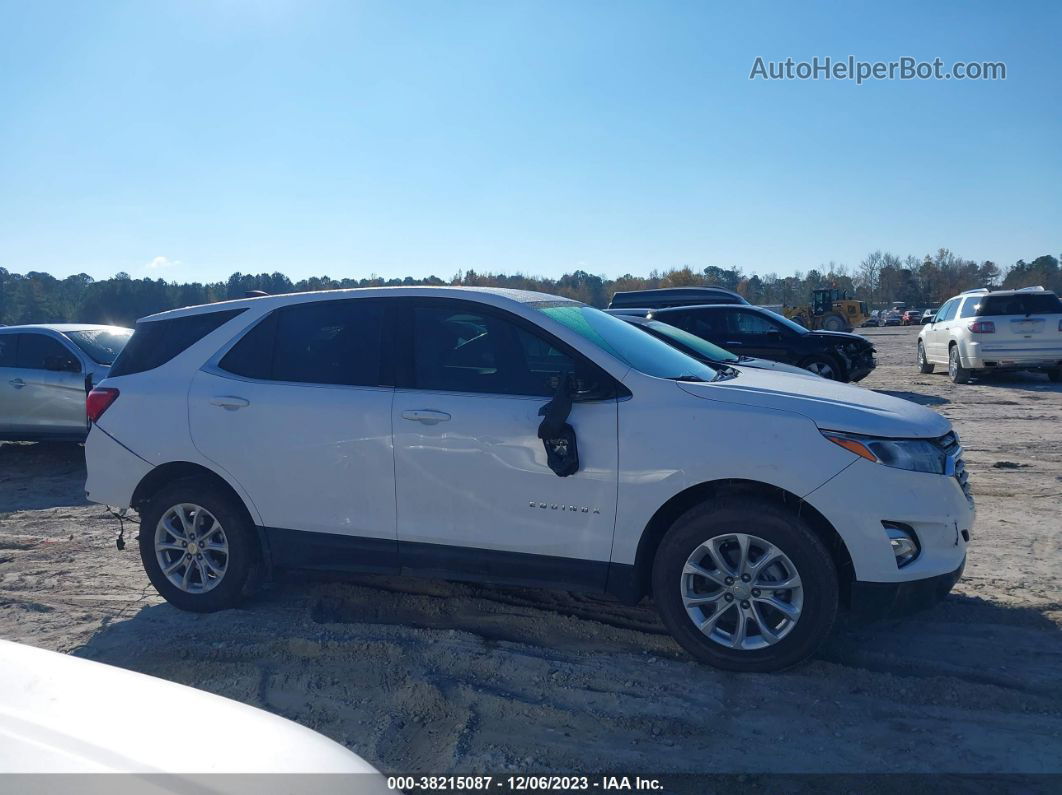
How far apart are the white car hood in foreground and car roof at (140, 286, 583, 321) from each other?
Result: 2850mm

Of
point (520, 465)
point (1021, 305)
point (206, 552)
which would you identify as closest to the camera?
point (520, 465)

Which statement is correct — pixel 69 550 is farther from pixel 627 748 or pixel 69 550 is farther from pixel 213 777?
pixel 213 777

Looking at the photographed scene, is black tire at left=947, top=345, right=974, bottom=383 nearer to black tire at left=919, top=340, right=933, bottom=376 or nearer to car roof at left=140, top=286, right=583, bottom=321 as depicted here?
black tire at left=919, top=340, right=933, bottom=376

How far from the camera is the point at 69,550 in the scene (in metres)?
6.64

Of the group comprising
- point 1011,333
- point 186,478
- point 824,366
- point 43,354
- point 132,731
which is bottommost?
point 132,731

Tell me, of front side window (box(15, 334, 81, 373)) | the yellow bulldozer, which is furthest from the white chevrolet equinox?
the yellow bulldozer

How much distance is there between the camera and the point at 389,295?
4.96 meters

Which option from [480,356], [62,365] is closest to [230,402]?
[480,356]

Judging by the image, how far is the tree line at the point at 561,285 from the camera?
947 inches

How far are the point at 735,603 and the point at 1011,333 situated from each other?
1362cm

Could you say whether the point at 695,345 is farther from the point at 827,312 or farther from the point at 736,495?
the point at 827,312

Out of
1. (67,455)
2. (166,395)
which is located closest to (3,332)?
(67,455)

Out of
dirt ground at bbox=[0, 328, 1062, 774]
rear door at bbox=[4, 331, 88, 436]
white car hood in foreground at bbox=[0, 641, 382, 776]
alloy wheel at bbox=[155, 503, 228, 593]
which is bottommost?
dirt ground at bbox=[0, 328, 1062, 774]

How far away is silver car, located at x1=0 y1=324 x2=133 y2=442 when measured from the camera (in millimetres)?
9969
